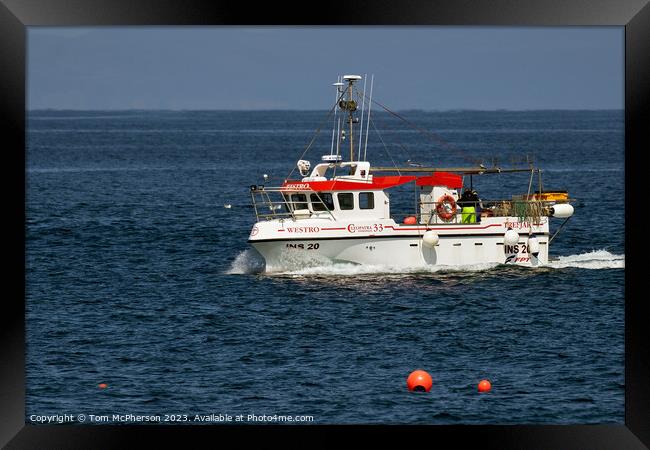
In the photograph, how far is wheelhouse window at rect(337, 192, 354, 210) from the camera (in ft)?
143

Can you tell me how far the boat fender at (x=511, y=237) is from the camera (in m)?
43.8

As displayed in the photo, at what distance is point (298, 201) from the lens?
43812mm

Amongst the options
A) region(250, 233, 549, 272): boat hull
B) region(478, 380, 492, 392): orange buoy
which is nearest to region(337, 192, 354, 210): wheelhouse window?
region(250, 233, 549, 272): boat hull

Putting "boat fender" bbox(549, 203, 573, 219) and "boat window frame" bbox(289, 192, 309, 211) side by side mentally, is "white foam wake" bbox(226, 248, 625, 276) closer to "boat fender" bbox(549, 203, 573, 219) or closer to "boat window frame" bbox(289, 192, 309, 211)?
"boat fender" bbox(549, 203, 573, 219)

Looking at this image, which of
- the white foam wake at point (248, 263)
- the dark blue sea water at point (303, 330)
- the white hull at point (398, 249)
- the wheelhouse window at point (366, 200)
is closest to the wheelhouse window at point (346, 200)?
the wheelhouse window at point (366, 200)

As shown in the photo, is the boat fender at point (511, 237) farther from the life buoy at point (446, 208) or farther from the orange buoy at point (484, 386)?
the orange buoy at point (484, 386)

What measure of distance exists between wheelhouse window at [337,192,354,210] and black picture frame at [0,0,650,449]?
24.5 m

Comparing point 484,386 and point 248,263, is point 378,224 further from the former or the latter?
point 484,386

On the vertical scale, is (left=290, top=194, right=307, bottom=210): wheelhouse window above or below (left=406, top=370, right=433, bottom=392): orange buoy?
above

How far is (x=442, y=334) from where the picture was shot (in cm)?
3609

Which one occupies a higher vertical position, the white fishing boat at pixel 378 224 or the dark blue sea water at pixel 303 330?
the white fishing boat at pixel 378 224
